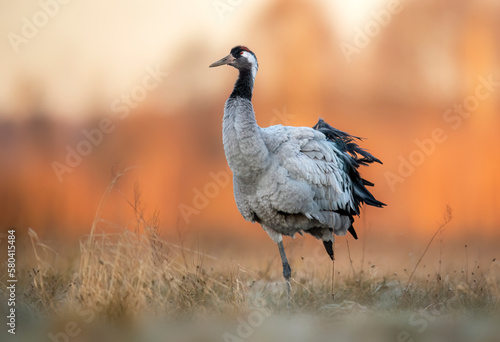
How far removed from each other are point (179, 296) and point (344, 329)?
5.95ft

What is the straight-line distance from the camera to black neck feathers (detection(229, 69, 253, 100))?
6.85 metres

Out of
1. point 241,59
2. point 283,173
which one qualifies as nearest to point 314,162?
point 283,173

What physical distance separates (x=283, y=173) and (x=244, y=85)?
1.13m

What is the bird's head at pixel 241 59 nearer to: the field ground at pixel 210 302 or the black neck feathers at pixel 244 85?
the black neck feathers at pixel 244 85

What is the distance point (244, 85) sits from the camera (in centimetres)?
689

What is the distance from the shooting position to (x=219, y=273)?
7.30 meters

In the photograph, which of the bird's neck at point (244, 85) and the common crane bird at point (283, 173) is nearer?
the common crane bird at point (283, 173)

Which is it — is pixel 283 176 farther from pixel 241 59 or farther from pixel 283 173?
pixel 241 59

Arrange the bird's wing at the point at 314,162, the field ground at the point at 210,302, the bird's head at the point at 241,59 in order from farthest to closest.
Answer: the bird's head at the point at 241,59 → the bird's wing at the point at 314,162 → the field ground at the point at 210,302

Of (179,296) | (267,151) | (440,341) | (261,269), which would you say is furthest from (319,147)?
(440,341)

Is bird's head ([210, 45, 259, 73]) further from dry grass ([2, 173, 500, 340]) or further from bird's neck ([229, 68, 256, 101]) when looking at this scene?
dry grass ([2, 173, 500, 340])

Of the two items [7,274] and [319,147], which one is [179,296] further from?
[319,147]

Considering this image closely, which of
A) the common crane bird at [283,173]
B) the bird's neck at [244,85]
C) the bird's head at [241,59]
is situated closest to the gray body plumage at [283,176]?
the common crane bird at [283,173]

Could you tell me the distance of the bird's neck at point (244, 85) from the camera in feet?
22.5
